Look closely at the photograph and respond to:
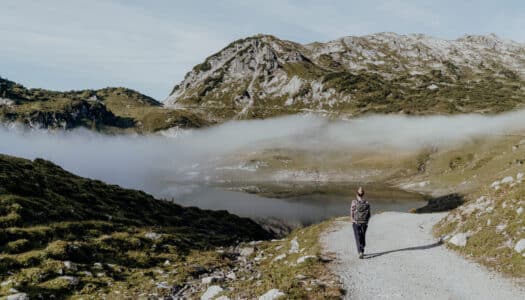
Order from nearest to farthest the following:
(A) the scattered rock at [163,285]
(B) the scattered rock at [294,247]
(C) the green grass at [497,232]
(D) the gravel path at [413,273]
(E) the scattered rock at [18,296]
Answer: (D) the gravel path at [413,273], (E) the scattered rock at [18,296], (C) the green grass at [497,232], (A) the scattered rock at [163,285], (B) the scattered rock at [294,247]

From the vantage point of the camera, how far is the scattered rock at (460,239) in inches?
1009

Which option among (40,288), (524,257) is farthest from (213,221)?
(524,257)

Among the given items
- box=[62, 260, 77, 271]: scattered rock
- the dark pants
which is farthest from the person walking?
box=[62, 260, 77, 271]: scattered rock

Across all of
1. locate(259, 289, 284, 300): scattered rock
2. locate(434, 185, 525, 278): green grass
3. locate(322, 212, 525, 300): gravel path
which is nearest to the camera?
locate(259, 289, 284, 300): scattered rock

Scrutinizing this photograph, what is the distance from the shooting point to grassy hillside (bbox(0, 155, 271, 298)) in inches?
855

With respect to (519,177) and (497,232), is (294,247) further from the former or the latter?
(519,177)

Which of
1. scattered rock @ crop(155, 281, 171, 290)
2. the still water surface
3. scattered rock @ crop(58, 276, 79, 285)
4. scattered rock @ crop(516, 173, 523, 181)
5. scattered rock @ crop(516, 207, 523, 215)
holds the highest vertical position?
scattered rock @ crop(516, 173, 523, 181)

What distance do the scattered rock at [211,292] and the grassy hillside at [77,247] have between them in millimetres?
3130

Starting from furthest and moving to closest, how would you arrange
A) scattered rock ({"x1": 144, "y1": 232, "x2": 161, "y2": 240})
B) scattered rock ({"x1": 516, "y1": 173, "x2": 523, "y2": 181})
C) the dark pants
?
scattered rock ({"x1": 144, "y1": 232, "x2": 161, "y2": 240})
scattered rock ({"x1": 516, "y1": 173, "x2": 523, "y2": 181})
the dark pants

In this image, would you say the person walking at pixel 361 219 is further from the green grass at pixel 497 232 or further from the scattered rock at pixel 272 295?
the scattered rock at pixel 272 295

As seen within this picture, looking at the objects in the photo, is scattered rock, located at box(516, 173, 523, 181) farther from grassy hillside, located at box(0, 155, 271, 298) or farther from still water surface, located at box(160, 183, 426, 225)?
still water surface, located at box(160, 183, 426, 225)

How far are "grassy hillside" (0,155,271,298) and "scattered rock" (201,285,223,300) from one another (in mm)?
3130

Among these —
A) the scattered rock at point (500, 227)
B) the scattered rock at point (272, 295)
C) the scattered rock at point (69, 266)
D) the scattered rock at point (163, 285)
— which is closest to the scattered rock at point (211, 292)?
the scattered rock at point (272, 295)

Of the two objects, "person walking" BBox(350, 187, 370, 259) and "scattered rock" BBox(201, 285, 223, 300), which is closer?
"scattered rock" BBox(201, 285, 223, 300)
